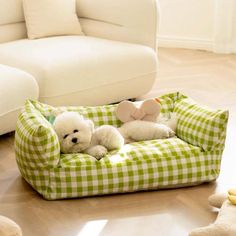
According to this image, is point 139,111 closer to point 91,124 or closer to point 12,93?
point 91,124

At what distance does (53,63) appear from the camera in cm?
319

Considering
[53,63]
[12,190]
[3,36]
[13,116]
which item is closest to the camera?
[12,190]

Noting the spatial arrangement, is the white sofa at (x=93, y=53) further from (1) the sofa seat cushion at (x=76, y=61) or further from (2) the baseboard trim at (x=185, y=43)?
(2) the baseboard trim at (x=185, y=43)

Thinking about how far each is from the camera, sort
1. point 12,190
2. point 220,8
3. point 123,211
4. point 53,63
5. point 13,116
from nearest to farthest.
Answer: point 123,211 → point 12,190 → point 13,116 → point 53,63 → point 220,8

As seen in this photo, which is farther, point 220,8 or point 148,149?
point 220,8

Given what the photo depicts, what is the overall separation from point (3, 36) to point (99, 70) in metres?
0.70

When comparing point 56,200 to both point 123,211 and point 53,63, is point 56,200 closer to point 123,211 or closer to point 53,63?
point 123,211

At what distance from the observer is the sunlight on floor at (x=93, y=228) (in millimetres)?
2221

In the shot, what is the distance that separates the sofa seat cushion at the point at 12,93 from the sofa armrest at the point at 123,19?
2.79 ft

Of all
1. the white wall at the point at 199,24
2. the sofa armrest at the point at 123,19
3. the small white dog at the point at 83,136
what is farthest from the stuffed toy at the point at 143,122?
the white wall at the point at 199,24

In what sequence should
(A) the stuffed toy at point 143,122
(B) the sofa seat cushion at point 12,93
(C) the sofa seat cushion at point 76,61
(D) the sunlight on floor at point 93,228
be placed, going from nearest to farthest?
(D) the sunlight on floor at point 93,228
(A) the stuffed toy at point 143,122
(B) the sofa seat cushion at point 12,93
(C) the sofa seat cushion at point 76,61

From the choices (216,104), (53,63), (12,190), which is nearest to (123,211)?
(12,190)

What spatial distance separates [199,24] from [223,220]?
3166 mm

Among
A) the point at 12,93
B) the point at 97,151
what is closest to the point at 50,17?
the point at 12,93
